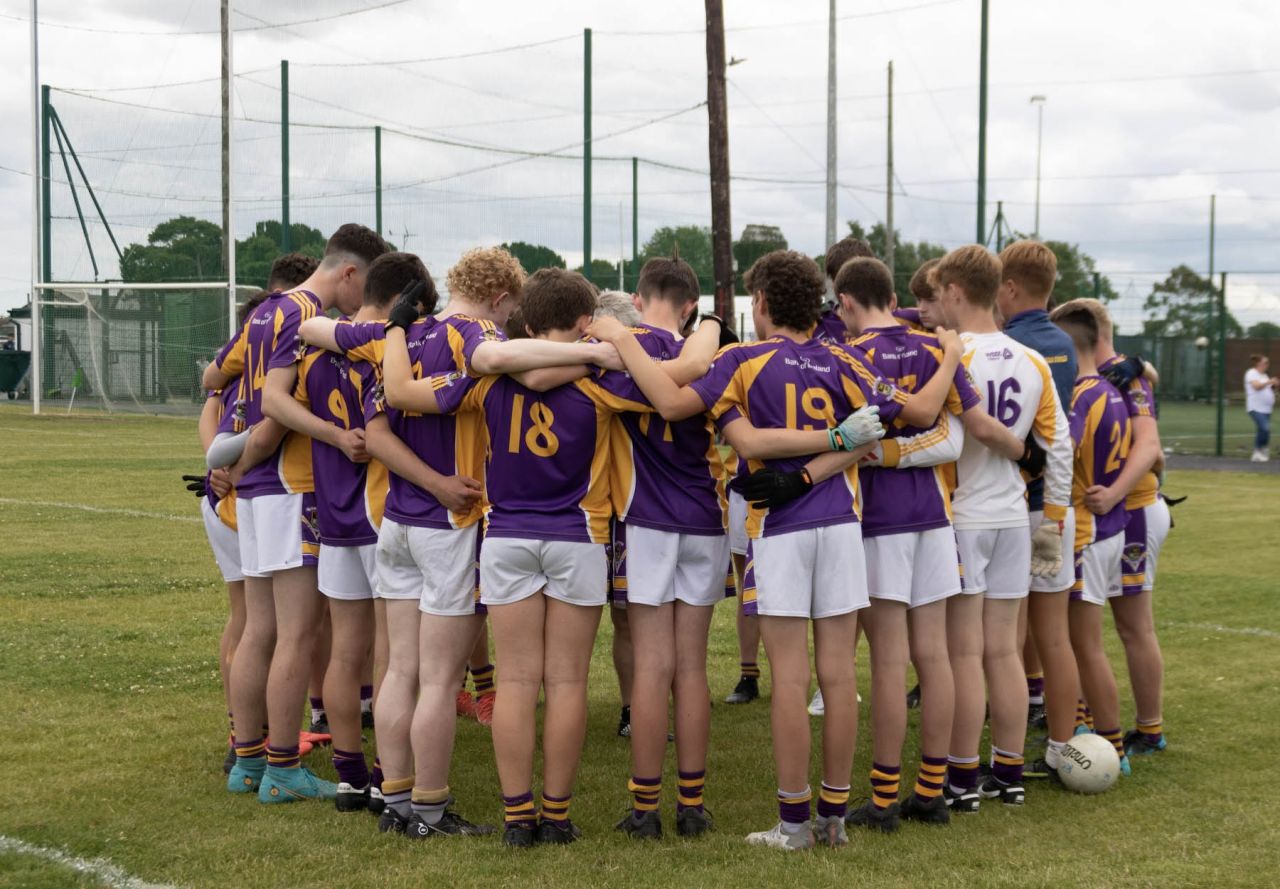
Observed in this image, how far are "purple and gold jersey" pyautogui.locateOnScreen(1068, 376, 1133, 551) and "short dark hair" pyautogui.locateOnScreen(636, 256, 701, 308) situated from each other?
1.89 metres

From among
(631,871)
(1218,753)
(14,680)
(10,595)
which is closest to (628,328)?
(631,871)

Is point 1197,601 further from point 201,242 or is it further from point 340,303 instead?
point 201,242

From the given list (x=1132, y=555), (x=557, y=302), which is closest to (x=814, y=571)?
(x=557, y=302)

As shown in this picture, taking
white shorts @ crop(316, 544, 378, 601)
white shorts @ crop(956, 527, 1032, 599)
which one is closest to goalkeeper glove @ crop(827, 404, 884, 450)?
white shorts @ crop(956, 527, 1032, 599)

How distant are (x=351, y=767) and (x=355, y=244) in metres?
2.13

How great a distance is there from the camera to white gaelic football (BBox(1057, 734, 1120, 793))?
208 inches

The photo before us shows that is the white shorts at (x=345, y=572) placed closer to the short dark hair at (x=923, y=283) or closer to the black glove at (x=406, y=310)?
the black glove at (x=406, y=310)

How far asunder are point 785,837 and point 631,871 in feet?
2.00

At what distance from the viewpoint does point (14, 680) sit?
6781mm

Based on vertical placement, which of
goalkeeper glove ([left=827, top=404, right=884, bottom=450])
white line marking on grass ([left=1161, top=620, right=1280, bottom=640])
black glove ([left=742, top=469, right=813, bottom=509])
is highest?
goalkeeper glove ([left=827, top=404, right=884, bottom=450])

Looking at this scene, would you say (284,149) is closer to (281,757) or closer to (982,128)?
(982,128)

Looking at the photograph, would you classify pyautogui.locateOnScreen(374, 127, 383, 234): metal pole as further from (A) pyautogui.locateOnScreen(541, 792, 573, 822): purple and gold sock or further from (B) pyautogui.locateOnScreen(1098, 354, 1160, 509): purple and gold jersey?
(A) pyautogui.locateOnScreen(541, 792, 573, 822): purple and gold sock

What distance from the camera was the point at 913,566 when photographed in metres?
4.74

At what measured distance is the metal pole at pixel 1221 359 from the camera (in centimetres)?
2353
